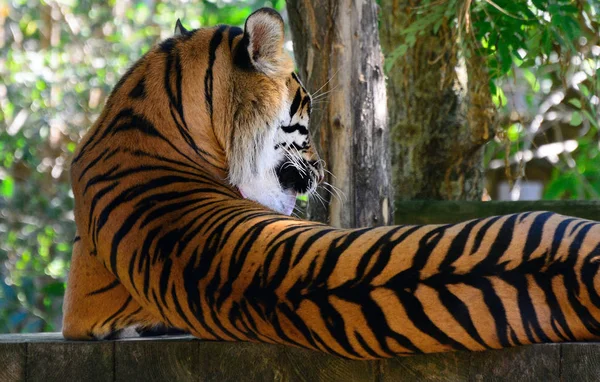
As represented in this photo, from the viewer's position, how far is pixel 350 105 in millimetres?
3244

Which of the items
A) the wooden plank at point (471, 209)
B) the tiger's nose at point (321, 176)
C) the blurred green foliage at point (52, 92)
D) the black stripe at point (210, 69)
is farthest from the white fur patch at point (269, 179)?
the blurred green foliage at point (52, 92)

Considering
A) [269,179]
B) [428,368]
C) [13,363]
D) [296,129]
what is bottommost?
[13,363]

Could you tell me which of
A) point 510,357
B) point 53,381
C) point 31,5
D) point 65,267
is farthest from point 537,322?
point 31,5

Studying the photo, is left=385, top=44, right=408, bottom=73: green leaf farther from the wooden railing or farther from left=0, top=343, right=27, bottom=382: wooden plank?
left=0, top=343, right=27, bottom=382: wooden plank

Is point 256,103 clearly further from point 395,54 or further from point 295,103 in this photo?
point 395,54

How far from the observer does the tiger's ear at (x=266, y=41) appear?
292 centimetres

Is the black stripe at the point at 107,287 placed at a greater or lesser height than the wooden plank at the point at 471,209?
lesser

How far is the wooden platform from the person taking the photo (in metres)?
1.89

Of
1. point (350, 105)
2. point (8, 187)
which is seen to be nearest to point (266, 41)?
point (350, 105)

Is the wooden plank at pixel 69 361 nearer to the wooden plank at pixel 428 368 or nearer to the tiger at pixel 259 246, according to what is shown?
the tiger at pixel 259 246

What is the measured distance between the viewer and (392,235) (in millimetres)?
2080

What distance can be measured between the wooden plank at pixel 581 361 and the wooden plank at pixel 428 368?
0.70ft

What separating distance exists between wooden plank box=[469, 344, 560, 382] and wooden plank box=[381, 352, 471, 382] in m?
0.03

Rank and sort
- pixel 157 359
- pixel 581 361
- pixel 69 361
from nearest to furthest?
1. pixel 581 361
2. pixel 157 359
3. pixel 69 361
